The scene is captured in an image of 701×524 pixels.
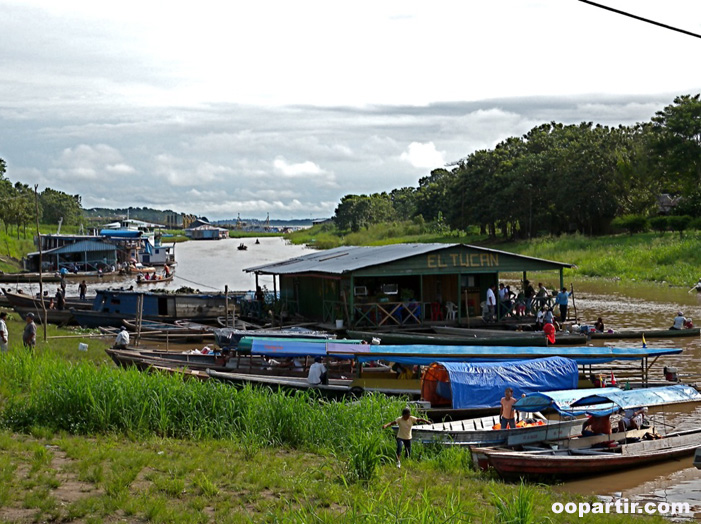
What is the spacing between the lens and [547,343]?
26.6 meters

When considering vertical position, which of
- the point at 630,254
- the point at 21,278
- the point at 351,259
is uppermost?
the point at 630,254

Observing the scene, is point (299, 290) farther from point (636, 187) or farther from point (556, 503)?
point (636, 187)

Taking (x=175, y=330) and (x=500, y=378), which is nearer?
(x=500, y=378)

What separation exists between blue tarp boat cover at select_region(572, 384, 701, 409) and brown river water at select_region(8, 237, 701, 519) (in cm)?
75

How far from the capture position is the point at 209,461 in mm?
12367

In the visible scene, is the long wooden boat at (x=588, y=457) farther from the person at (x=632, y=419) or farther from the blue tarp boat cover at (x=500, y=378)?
the blue tarp boat cover at (x=500, y=378)

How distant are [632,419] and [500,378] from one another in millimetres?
3278

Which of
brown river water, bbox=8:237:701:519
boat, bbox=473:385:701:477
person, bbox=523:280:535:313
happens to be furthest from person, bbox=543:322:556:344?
boat, bbox=473:385:701:477

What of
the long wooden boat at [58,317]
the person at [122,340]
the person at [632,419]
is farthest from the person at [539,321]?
the long wooden boat at [58,317]

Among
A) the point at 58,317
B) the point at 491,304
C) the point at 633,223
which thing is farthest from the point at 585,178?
the point at 58,317

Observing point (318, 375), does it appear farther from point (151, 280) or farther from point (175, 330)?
point (151, 280)

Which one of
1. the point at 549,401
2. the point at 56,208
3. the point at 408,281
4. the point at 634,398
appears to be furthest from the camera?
the point at 56,208

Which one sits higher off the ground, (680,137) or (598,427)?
(680,137)

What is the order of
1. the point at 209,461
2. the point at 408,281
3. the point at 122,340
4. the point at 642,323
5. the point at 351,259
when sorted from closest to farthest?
1. the point at 209,461
2. the point at 122,340
3. the point at 408,281
4. the point at 351,259
5. the point at 642,323
